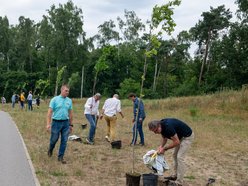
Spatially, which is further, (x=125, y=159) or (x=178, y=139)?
(x=125, y=159)

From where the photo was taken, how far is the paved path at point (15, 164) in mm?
7349

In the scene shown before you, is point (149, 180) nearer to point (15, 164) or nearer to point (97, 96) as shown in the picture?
point (15, 164)

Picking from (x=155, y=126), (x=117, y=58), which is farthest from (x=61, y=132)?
(x=117, y=58)

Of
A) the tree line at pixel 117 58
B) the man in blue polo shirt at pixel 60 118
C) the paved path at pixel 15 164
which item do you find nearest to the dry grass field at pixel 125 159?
the paved path at pixel 15 164

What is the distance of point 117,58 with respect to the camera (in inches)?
2643

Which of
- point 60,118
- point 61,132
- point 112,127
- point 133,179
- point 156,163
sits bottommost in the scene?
point 133,179

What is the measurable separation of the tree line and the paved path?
3128 cm

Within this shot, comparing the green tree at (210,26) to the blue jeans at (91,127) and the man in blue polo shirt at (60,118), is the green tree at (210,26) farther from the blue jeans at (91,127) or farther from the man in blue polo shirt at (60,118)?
the man in blue polo shirt at (60,118)

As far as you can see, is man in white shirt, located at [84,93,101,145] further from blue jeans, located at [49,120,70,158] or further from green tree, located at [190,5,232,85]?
green tree, located at [190,5,232,85]

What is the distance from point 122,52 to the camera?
218 feet

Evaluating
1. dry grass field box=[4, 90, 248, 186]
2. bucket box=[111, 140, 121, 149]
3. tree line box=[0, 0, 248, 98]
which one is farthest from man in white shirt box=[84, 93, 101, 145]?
tree line box=[0, 0, 248, 98]

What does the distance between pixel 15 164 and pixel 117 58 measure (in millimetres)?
58806

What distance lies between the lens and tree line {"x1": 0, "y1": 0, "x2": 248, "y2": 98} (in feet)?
171

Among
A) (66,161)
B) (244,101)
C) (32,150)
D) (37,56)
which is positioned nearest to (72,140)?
(32,150)
